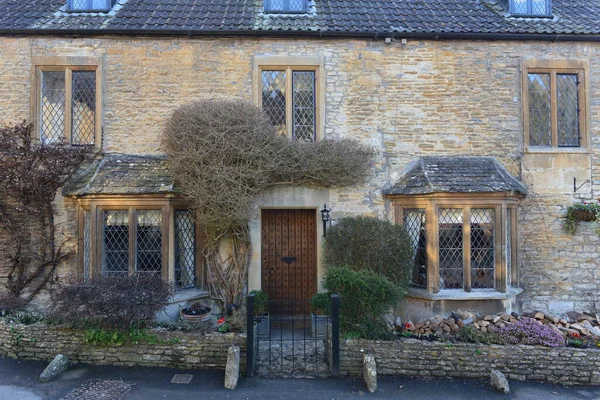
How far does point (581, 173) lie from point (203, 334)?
907cm

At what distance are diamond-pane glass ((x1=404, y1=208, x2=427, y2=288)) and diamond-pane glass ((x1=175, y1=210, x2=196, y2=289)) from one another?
486cm

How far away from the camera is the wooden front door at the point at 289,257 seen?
28.4 feet

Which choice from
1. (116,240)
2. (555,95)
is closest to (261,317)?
(116,240)

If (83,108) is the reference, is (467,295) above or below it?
below

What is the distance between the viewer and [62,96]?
8703mm

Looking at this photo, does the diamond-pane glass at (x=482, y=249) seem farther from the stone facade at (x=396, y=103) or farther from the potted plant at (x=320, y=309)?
the potted plant at (x=320, y=309)

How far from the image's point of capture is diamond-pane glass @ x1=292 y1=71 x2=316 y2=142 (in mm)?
8750

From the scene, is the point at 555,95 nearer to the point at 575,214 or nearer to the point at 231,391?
the point at 575,214

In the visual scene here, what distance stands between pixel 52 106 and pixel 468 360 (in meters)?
10.1

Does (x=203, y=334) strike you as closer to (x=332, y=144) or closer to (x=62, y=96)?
(x=332, y=144)

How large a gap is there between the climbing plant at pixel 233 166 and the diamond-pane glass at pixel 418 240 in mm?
1426

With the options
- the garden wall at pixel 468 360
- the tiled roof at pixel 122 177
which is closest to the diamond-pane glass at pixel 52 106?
the tiled roof at pixel 122 177

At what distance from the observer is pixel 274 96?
8.78 metres

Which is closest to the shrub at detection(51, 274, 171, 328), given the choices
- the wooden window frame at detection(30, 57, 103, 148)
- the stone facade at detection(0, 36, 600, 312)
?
the stone facade at detection(0, 36, 600, 312)
